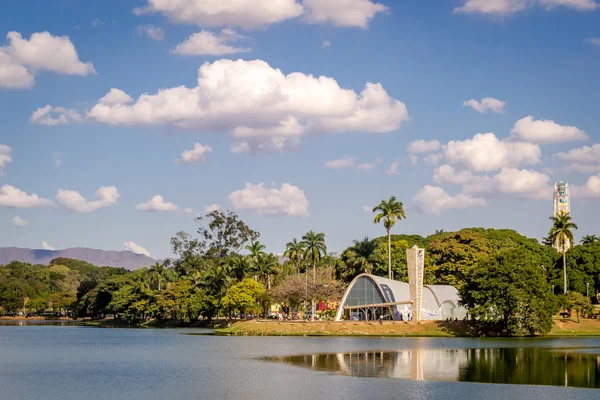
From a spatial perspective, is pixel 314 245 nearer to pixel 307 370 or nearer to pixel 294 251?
pixel 294 251

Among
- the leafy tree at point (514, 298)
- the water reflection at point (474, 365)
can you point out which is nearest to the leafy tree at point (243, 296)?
the leafy tree at point (514, 298)

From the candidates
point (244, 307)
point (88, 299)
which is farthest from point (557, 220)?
point (88, 299)

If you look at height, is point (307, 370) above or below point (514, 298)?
below

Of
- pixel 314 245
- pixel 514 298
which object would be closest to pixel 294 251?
pixel 314 245

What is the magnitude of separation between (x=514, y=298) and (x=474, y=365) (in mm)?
35229

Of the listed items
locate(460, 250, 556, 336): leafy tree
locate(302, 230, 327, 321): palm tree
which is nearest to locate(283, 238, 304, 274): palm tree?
locate(302, 230, 327, 321): palm tree

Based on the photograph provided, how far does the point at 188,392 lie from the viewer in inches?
1786

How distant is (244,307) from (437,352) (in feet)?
196

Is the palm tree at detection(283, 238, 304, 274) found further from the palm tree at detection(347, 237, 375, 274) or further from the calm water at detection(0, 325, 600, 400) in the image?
the calm water at detection(0, 325, 600, 400)

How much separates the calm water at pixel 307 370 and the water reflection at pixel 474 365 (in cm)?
7

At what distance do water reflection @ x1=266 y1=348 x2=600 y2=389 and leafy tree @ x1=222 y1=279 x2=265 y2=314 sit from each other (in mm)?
55666

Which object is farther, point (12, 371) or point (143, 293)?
point (143, 293)

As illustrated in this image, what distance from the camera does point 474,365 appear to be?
5650 centimetres

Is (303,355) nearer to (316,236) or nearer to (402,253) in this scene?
(316,236)
